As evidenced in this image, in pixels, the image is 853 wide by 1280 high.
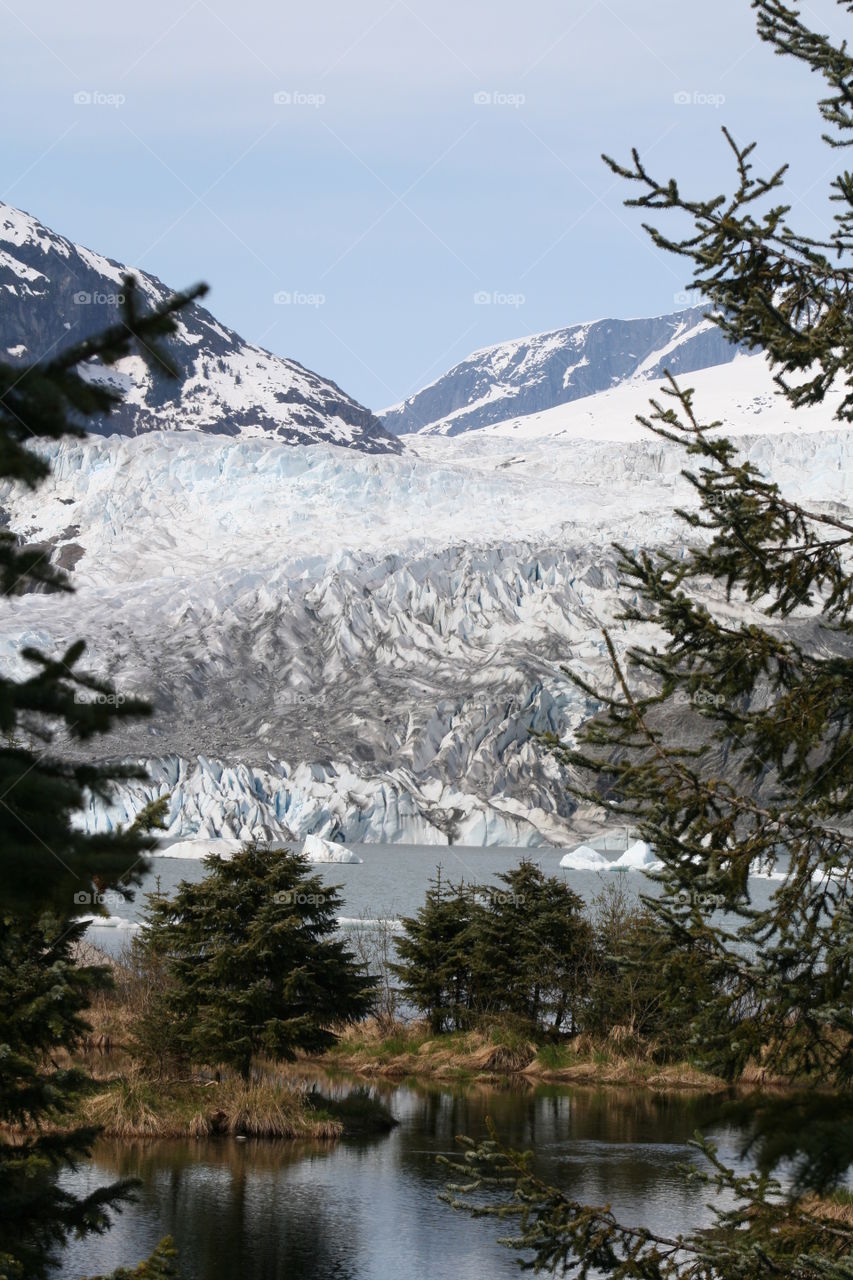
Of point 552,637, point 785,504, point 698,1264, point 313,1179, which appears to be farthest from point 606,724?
point 552,637

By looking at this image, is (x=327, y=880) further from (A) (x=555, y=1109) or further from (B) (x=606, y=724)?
(B) (x=606, y=724)

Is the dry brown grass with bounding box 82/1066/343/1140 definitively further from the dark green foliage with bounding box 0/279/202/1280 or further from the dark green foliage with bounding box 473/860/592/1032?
the dark green foliage with bounding box 0/279/202/1280

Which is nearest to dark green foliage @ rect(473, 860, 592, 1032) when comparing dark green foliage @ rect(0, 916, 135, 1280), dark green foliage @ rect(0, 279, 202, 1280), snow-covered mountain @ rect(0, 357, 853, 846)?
dark green foliage @ rect(0, 916, 135, 1280)

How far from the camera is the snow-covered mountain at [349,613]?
73.6m

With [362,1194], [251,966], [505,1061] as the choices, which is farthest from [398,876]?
[362,1194]

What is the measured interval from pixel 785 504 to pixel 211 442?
10085 cm

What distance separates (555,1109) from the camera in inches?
836

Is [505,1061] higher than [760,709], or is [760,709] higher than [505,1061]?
[760,709]

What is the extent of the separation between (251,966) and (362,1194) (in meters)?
5.17

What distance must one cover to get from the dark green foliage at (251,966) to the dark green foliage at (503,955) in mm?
4613

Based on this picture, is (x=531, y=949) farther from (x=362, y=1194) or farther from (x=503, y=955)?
(x=362, y=1194)

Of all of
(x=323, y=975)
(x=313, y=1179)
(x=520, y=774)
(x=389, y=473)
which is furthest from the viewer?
(x=389, y=473)

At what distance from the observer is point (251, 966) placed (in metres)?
20.2

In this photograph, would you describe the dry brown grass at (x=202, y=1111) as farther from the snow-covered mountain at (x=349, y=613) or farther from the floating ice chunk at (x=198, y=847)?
the snow-covered mountain at (x=349, y=613)
